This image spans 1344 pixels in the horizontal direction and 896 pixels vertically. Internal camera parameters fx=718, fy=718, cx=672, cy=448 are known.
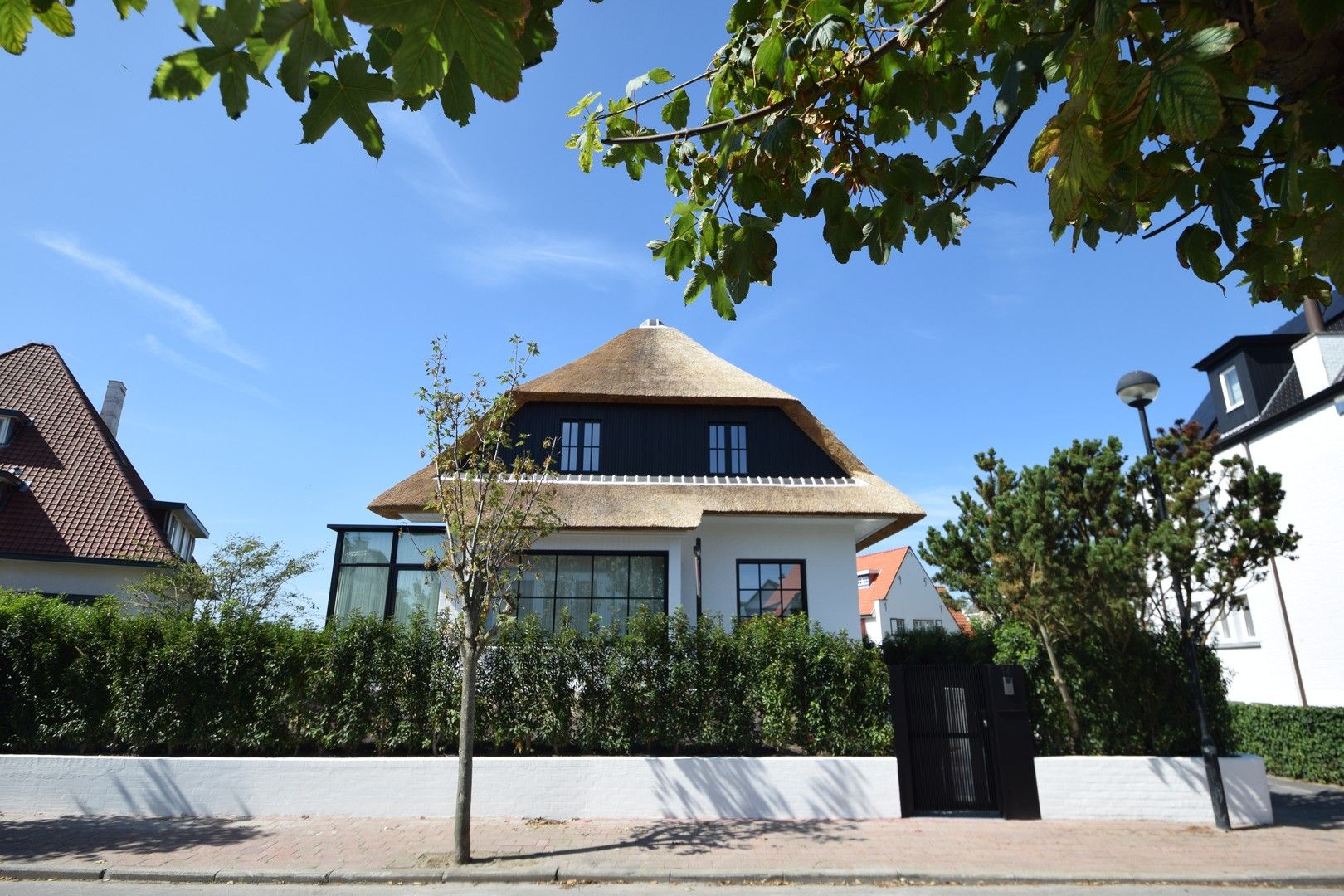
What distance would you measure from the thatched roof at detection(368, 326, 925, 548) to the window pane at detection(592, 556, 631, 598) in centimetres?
99

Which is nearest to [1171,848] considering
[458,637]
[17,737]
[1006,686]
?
[1006,686]

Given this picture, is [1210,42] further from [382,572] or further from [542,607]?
[382,572]

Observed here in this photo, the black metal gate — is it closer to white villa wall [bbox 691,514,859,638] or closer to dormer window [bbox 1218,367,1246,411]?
white villa wall [bbox 691,514,859,638]

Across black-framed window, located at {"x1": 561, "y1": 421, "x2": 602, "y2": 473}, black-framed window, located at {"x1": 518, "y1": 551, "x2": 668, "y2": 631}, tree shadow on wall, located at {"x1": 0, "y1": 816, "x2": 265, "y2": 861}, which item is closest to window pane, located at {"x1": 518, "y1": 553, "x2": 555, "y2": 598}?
black-framed window, located at {"x1": 518, "y1": 551, "x2": 668, "y2": 631}

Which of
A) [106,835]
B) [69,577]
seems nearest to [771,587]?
[106,835]

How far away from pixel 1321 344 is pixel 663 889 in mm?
18344

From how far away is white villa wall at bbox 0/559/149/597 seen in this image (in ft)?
57.3

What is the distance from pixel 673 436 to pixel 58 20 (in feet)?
48.2

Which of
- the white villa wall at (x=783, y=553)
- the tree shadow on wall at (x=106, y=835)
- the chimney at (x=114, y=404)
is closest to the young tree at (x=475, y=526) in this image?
the tree shadow on wall at (x=106, y=835)

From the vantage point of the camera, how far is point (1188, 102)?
1854 millimetres

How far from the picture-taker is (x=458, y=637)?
Result: 34.6 ft

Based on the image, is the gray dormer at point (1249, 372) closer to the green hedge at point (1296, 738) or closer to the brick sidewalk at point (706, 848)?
the green hedge at point (1296, 738)

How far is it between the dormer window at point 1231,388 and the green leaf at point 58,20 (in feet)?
78.8

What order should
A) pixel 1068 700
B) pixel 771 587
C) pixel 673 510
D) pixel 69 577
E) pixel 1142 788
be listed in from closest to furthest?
pixel 1142 788, pixel 1068 700, pixel 673 510, pixel 771 587, pixel 69 577
